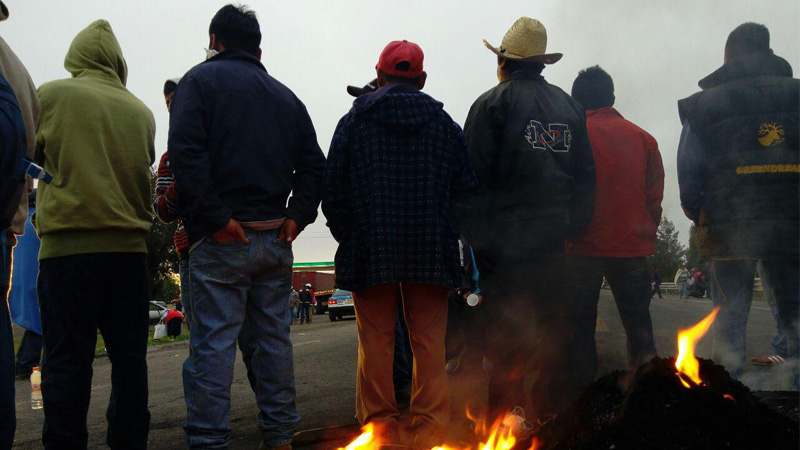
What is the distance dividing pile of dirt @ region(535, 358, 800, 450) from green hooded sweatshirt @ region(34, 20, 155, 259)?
223cm

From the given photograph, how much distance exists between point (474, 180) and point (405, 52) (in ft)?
2.56

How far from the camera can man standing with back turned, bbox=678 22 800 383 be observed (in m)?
4.08

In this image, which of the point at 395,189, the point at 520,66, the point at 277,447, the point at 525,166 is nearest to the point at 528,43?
the point at 520,66

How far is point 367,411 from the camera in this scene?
325cm

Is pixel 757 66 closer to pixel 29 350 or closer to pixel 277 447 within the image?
pixel 277 447

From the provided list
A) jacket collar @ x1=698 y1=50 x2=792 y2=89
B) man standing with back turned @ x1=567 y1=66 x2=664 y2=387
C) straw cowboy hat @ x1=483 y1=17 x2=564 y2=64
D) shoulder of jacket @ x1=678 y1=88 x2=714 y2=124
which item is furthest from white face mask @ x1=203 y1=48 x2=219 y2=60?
jacket collar @ x1=698 y1=50 x2=792 y2=89

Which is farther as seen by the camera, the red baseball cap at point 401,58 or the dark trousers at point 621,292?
the dark trousers at point 621,292

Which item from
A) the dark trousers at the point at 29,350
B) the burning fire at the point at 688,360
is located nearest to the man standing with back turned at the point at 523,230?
the burning fire at the point at 688,360

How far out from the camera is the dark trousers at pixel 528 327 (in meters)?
3.60

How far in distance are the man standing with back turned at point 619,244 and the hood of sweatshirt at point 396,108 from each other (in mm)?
1333

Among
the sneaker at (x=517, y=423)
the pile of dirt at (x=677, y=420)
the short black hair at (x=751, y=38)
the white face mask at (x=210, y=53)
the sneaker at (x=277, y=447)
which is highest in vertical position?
the short black hair at (x=751, y=38)

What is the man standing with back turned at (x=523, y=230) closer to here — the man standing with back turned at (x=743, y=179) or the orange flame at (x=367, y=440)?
the orange flame at (x=367, y=440)

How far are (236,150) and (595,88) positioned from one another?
8.28 feet

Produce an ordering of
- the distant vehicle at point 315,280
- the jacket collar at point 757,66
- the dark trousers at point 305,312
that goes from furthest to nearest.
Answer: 1. the distant vehicle at point 315,280
2. the dark trousers at point 305,312
3. the jacket collar at point 757,66
